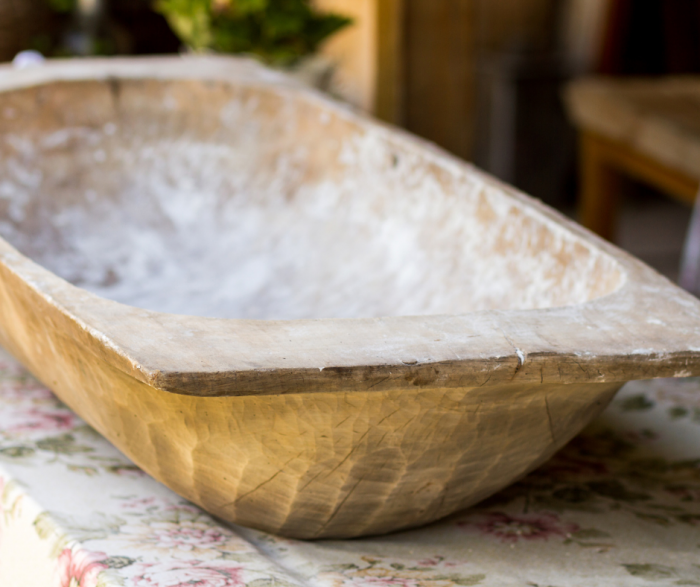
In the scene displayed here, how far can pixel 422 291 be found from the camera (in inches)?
46.7

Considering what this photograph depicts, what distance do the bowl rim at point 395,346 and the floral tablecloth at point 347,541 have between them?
20 centimetres

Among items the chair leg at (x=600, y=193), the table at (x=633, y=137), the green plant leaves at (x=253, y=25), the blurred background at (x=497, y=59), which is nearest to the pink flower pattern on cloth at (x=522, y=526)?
the table at (x=633, y=137)

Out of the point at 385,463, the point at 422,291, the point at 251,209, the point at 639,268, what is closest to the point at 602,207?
the point at 251,209

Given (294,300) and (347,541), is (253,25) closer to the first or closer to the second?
(294,300)

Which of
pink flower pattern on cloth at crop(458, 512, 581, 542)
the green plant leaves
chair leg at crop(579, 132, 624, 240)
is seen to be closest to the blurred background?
the green plant leaves

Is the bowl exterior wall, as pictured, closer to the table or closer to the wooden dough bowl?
the wooden dough bowl

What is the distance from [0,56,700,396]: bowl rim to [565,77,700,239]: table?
126cm

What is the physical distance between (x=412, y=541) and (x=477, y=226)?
47 cm

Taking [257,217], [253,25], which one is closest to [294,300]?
[257,217]

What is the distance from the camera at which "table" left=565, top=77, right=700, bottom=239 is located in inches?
73.3

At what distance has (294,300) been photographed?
4.33 feet

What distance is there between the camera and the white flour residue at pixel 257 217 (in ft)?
3.74

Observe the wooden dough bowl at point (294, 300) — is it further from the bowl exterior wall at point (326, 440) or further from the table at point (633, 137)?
the table at point (633, 137)

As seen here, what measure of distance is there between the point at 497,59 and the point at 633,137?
1402mm
